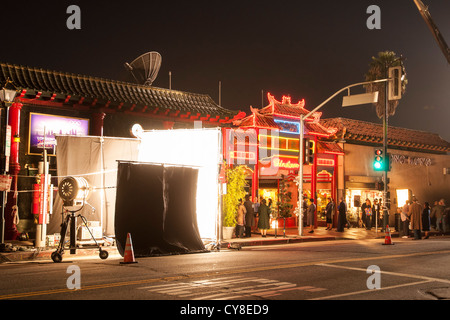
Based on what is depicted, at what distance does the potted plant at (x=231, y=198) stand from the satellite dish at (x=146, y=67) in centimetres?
710

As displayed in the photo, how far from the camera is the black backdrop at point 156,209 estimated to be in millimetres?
13570

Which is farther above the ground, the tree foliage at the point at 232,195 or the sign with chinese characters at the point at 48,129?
the sign with chinese characters at the point at 48,129

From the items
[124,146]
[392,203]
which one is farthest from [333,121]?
[124,146]

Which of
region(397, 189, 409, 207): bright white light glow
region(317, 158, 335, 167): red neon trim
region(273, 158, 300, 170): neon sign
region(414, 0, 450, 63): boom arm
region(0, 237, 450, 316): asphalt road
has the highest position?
region(414, 0, 450, 63): boom arm

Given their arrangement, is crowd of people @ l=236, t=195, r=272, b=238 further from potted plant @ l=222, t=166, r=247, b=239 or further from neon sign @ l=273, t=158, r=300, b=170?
neon sign @ l=273, t=158, r=300, b=170

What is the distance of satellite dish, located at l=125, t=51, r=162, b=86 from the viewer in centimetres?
2503

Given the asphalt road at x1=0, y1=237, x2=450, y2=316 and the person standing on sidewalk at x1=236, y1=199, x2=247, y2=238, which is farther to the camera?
the person standing on sidewalk at x1=236, y1=199, x2=247, y2=238

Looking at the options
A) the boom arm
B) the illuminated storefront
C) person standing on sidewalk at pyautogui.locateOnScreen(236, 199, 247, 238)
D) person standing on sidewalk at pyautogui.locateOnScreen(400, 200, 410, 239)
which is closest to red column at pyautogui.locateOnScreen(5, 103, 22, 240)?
person standing on sidewalk at pyautogui.locateOnScreen(236, 199, 247, 238)

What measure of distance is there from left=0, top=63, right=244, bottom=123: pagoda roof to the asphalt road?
858 centimetres

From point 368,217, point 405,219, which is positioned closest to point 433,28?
point 405,219

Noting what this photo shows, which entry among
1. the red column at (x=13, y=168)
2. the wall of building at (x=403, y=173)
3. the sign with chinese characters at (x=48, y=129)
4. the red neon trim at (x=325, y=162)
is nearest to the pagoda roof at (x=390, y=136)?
the wall of building at (x=403, y=173)

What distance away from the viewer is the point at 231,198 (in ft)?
67.9

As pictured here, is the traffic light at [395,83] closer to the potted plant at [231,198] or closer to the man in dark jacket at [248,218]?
the potted plant at [231,198]
